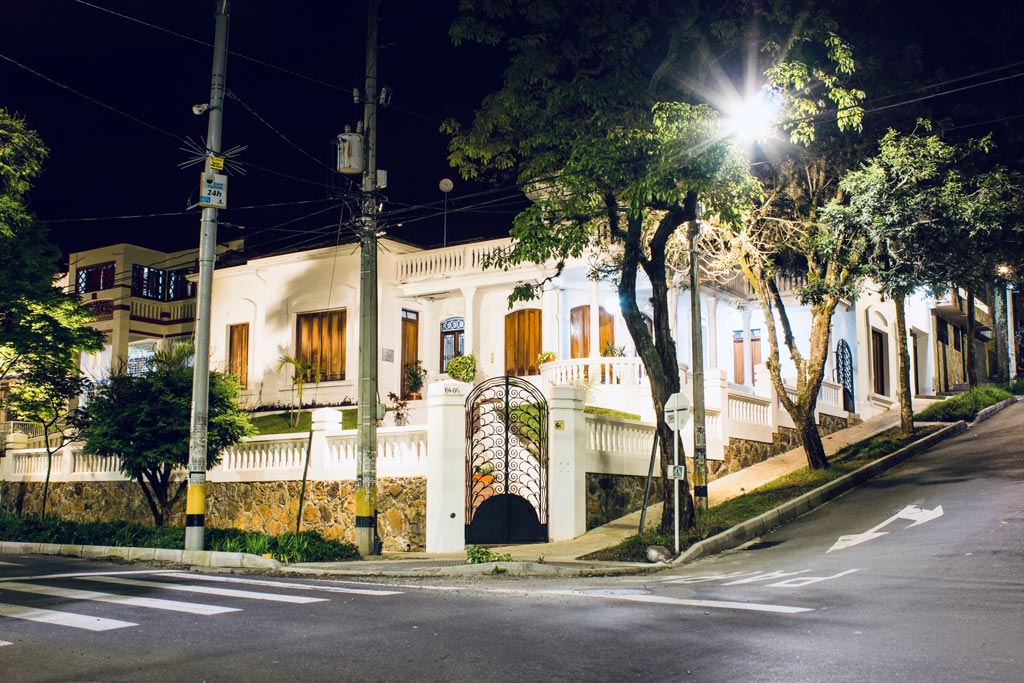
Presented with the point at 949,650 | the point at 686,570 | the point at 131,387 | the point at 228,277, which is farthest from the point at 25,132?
the point at 949,650

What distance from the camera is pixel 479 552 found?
48.1ft

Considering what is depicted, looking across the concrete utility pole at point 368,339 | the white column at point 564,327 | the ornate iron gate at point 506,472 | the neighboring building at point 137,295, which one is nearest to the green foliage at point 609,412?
the ornate iron gate at point 506,472

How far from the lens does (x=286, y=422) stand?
92.3ft

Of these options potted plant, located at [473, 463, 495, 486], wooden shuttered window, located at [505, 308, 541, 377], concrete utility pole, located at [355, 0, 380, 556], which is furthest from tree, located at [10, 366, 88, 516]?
potted plant, located at [473, 463, 495, 486]

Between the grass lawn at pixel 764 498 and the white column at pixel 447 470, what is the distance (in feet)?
9.31

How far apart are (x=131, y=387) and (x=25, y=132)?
296 inches

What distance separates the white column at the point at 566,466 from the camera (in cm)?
1728

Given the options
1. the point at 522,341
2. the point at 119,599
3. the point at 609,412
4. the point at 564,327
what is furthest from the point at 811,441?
the point at 119,599

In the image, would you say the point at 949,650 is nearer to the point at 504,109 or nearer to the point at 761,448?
the point at 504,109

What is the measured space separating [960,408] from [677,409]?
17924 millimetres

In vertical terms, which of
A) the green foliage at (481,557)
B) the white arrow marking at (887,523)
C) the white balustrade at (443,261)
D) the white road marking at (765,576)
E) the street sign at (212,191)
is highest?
the white balustrade at (443,261)

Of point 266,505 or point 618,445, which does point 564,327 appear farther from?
point 266,505

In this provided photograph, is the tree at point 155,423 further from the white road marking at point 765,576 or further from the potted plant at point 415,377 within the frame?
the white road marking at point 765,576

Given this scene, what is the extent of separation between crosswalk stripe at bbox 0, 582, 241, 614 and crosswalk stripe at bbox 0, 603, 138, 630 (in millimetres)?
734
